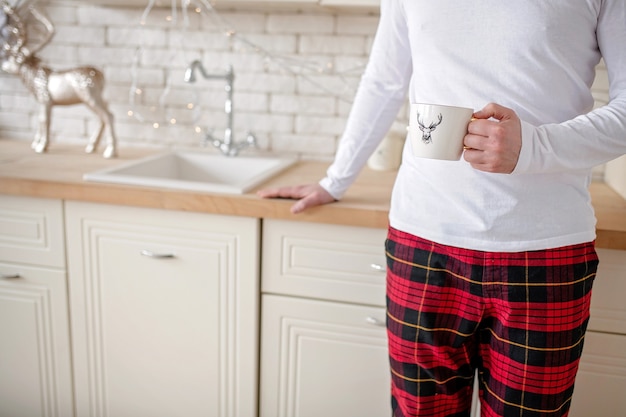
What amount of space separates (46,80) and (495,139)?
1415 millimetres

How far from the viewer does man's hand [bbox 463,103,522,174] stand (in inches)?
30.8

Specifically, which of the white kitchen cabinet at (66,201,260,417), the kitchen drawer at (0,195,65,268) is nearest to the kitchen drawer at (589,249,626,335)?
the white kitchen cabinet at (66,201,260,417)

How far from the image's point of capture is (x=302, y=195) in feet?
4.07

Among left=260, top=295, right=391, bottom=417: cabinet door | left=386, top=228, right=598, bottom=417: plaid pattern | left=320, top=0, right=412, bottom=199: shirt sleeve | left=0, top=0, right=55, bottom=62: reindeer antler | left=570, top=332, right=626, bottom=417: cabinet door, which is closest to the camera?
left=386, top=228, right=598, bottom=417: plaid pattern

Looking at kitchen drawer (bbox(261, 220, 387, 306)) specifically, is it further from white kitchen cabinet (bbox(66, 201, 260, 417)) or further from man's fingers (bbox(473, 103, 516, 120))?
man's fingers (bbox(473, 103, 516, 120))

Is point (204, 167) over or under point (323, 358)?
over

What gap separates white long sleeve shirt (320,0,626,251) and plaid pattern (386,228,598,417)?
0.03m

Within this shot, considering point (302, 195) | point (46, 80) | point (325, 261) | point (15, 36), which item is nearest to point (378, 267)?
point (325, 261)

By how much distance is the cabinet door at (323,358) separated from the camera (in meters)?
1.29

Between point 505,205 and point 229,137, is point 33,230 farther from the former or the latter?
point 505,205

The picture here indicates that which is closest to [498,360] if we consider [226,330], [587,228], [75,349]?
[587,228]

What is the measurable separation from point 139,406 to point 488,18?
3.98 ft

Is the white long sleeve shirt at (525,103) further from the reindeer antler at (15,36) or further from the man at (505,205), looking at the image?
the reindeer antler at (15,36)

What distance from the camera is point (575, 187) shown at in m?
0.91
